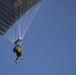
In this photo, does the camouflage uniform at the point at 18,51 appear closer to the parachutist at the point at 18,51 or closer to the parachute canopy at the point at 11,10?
the parachutist at the point at 18,51

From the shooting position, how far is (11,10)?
26.4m

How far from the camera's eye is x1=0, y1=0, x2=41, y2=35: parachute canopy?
2585 cm

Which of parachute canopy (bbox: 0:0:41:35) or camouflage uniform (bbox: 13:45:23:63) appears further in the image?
parachute canopy (bbox: 0:0:41:35)

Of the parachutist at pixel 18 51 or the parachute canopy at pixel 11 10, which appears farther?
the parachute canopy at pixel 11 10

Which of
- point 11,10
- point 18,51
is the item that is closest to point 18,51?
point 18,51

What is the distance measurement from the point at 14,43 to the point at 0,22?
3.60m

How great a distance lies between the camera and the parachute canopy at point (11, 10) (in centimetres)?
2585

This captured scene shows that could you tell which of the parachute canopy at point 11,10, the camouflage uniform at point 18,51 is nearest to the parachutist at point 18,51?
the camouflage uniform at point 18,51

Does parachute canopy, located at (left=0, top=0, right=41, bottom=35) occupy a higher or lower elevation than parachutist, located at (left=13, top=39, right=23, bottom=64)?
higher

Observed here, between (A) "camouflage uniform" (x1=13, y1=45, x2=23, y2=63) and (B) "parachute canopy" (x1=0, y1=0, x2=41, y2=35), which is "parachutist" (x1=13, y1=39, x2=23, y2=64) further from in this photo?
(B) "parachute canopy" (x1=0, y1=0, x2=41, y2=35)

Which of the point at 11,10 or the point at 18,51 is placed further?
the point at 11,10

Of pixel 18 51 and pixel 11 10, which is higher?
pixel 11 10

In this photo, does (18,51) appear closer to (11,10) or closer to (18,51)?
(18,51)

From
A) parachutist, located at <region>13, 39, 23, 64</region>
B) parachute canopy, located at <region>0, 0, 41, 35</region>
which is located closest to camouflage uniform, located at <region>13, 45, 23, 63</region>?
parachutist, located at <region>13, 39, 23, 64</region>
